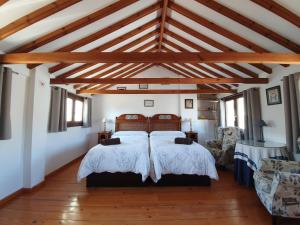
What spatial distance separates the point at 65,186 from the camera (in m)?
3.11

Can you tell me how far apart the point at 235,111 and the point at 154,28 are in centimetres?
335

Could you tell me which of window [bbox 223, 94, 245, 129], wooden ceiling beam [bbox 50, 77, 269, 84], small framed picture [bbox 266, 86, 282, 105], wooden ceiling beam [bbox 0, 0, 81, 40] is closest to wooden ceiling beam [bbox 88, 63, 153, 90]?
wooden ceiling beam [bbox 50, 77, 269, 84]

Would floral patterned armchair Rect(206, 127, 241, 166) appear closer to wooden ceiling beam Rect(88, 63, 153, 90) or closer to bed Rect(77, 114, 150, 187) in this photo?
bed Rect(77, 114, 150, 187)

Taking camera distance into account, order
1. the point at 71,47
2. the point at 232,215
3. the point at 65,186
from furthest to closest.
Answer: the point at 65,186 < the point at 71,47 < the point at 232,215

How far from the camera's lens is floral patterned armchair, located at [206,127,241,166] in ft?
12.9

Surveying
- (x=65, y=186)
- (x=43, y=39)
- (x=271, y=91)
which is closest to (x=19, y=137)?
(x=65, y=186)

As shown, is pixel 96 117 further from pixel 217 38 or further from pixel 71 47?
pixel 217 38

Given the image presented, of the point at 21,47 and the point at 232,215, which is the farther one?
the point at 21,47

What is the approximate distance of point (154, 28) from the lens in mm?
3734

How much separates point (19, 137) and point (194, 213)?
2.95 metres

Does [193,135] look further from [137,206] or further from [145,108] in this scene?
[137,206]

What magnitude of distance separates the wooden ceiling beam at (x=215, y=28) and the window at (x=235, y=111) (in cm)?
203

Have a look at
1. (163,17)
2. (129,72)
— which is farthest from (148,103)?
(163,17)

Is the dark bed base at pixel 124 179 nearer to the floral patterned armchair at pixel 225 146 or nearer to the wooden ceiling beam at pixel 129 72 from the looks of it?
the floral patterned armchair at pixel 225 146
